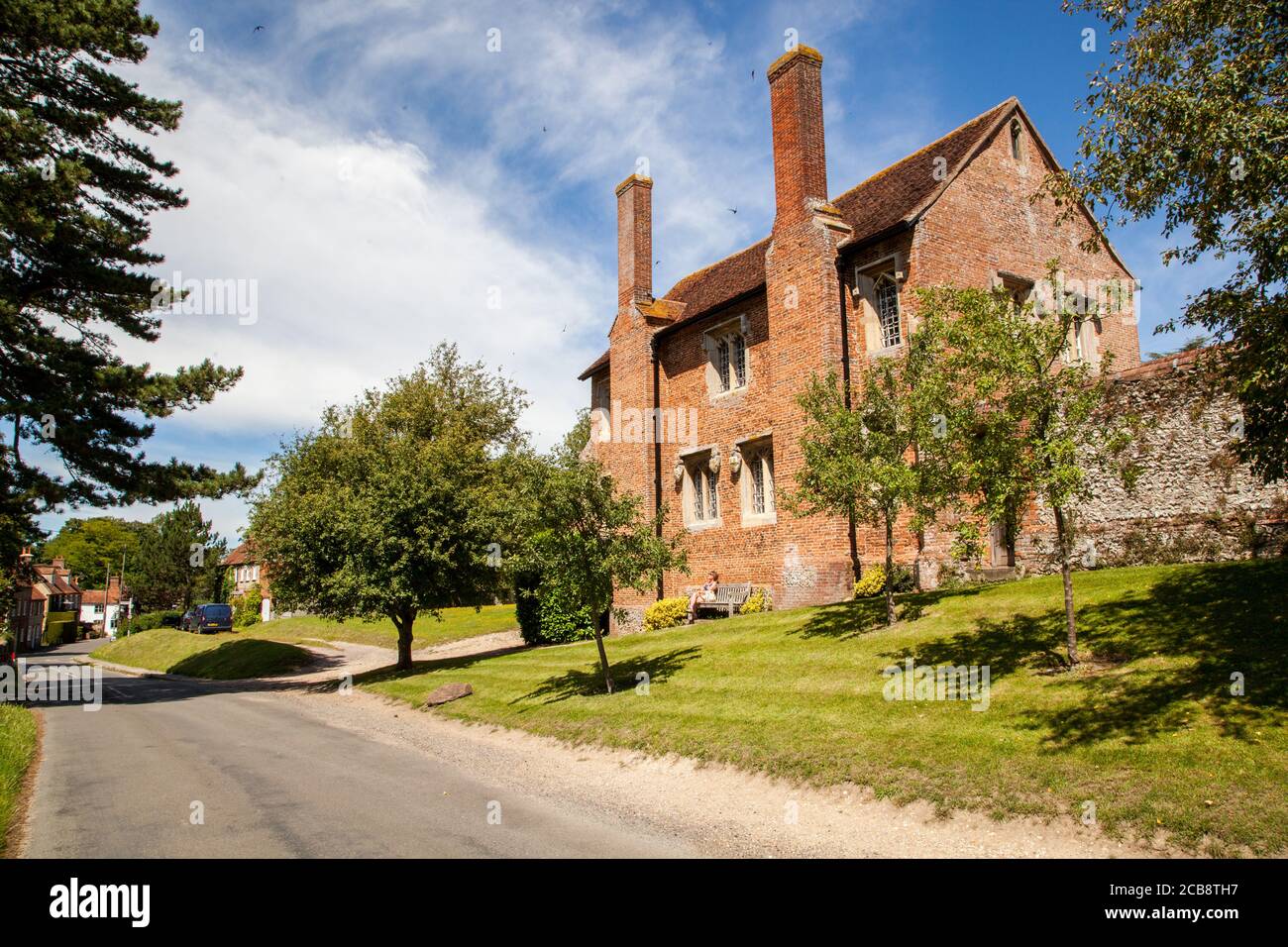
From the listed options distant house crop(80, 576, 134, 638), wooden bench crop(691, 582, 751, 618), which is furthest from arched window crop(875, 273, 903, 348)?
distant house crop(80, 576, 134, 638)

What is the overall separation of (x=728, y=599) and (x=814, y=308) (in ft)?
28.5

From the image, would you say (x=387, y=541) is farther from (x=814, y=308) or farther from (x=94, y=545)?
(x=94, y=545)

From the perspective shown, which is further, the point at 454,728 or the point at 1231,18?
the point at 454,728

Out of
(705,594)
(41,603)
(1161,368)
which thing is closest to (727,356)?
(705,594)

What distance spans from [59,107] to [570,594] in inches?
758

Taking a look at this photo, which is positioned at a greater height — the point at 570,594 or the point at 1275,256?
the point at 1275,256

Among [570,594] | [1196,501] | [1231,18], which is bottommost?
[570,594]

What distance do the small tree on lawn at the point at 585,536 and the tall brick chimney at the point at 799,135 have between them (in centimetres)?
1079

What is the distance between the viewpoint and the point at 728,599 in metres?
22.6

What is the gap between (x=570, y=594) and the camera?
15.2 meters

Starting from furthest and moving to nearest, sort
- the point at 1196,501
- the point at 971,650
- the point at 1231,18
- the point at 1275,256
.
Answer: the point at 1196,501 < the point at 971,650 < the point at 1231,18 < the point at 1275,256
